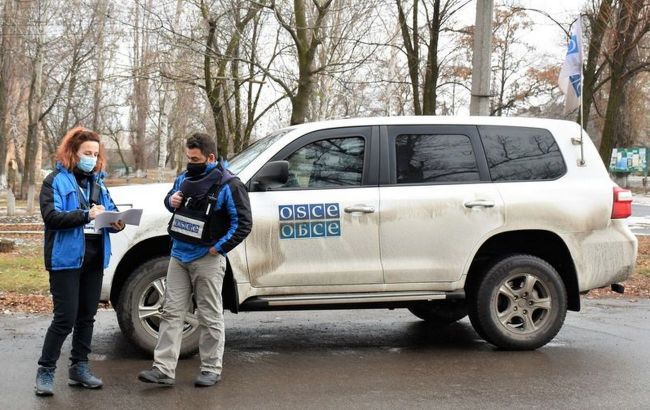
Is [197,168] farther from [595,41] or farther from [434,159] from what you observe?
[595,41]

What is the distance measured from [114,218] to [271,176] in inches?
53.8

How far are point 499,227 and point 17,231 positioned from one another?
50.5ft

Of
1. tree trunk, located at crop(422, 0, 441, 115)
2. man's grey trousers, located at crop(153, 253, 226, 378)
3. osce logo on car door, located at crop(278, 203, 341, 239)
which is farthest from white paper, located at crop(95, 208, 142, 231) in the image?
tree trunk, located at crop(422, 0, 441, 115)

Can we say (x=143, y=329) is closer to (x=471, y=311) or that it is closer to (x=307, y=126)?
(x=307, y=126)

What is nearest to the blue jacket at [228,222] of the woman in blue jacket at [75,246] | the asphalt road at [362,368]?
the woman in blue jacket at [75,246]

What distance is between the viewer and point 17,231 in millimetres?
18641

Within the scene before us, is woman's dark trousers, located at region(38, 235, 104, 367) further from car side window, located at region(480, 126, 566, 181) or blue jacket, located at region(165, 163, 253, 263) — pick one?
car side window, located at region(480, 126, 566, 181)

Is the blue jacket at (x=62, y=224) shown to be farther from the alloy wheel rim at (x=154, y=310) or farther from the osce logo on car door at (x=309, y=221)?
the osce logo on car door at (x=309, y=221)

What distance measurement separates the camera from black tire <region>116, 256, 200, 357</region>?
580 cm

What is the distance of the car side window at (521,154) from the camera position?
6.47m

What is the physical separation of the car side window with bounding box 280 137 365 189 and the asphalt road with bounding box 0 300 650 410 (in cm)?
145

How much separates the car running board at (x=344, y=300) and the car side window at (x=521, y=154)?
115 cm

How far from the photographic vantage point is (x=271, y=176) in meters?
5.82

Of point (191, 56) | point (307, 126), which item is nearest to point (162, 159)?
point (191, 56)
